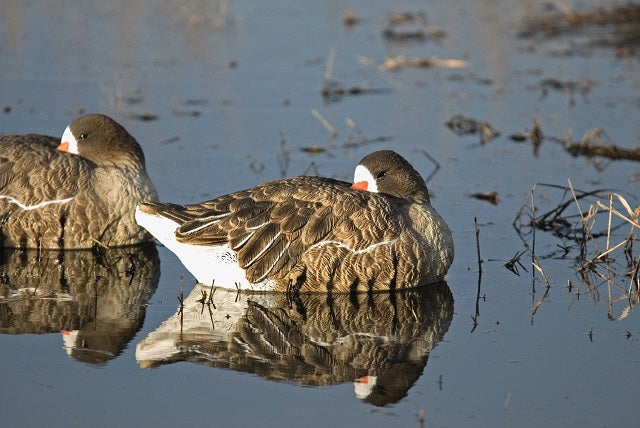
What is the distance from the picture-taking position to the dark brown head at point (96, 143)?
10.5m

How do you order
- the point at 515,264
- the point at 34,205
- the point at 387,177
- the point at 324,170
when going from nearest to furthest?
the point at 387,177 < the point at 515,264 < the point at 34,205 < the point at 324,170

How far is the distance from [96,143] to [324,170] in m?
2.77

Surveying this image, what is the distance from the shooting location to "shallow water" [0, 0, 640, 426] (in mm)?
7020

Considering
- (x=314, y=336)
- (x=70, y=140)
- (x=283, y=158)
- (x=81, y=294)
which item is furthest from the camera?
(x=283, y=158)

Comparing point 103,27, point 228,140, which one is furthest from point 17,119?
point 103,27

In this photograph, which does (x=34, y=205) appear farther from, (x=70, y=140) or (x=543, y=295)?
(x=543, y=295)

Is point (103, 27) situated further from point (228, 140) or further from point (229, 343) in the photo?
point (229, 343)

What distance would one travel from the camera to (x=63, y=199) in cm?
1016

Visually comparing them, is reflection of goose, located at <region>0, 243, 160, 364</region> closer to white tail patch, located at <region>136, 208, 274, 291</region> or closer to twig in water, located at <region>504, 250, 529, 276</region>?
white tail patch, located at <region>136, 208, 274, 291</region>

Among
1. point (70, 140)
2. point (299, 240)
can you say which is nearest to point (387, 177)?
point (299, 240)

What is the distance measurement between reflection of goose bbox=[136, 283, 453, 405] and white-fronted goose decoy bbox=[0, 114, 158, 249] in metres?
1.47

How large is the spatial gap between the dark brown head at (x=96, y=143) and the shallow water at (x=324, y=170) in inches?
37.5

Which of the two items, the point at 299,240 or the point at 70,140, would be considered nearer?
the point at 299,240

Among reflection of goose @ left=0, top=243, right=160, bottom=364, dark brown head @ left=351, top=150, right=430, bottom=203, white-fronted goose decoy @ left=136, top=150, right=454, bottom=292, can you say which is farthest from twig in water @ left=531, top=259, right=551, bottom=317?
reflection of goose @ left=0, top=243, right=160, bottom=364
